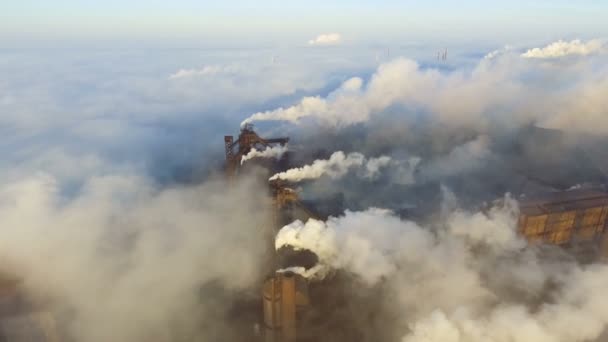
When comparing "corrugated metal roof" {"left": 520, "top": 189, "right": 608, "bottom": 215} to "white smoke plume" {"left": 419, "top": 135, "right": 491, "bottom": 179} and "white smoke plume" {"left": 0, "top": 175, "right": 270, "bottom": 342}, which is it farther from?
"white smoke plume" {"left": 0, "top": 175, "right": 270, "bottom": 342}

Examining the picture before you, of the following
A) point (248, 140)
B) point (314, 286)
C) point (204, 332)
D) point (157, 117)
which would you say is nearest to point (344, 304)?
point (314, 286)

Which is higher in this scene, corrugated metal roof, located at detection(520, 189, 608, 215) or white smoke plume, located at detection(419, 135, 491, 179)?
corrugated metal roof, located at detection(520, 189, 608, 215)

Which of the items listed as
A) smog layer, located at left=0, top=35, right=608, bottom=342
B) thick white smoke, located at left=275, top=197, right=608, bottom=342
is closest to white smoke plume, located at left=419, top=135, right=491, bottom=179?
smog layer, located at left=0, top=35, right=608, bottom=342

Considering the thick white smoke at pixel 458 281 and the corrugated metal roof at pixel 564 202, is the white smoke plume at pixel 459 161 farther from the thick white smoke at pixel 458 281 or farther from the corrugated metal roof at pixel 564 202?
the thick white smoke at pixel 458 281

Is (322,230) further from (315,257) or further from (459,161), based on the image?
(459,161)

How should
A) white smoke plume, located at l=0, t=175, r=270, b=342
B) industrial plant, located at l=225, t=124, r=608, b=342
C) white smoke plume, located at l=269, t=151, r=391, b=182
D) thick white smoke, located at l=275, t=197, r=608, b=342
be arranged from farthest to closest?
white smoke plume, located at l=269, t=151, r=391, b=182
white smoke plume, located at l=0, t=175, r=270, b=342
industrial plant, located at l=225, t=124, r=608, b=342
thick white smoke, located at l=275, t=197, r=608, b=342

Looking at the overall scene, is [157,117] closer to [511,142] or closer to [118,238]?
[118,238]

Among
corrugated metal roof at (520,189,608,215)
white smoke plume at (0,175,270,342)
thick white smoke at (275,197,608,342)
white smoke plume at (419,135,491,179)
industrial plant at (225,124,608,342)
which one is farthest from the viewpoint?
white smoke plume at (419,135,491,179)
